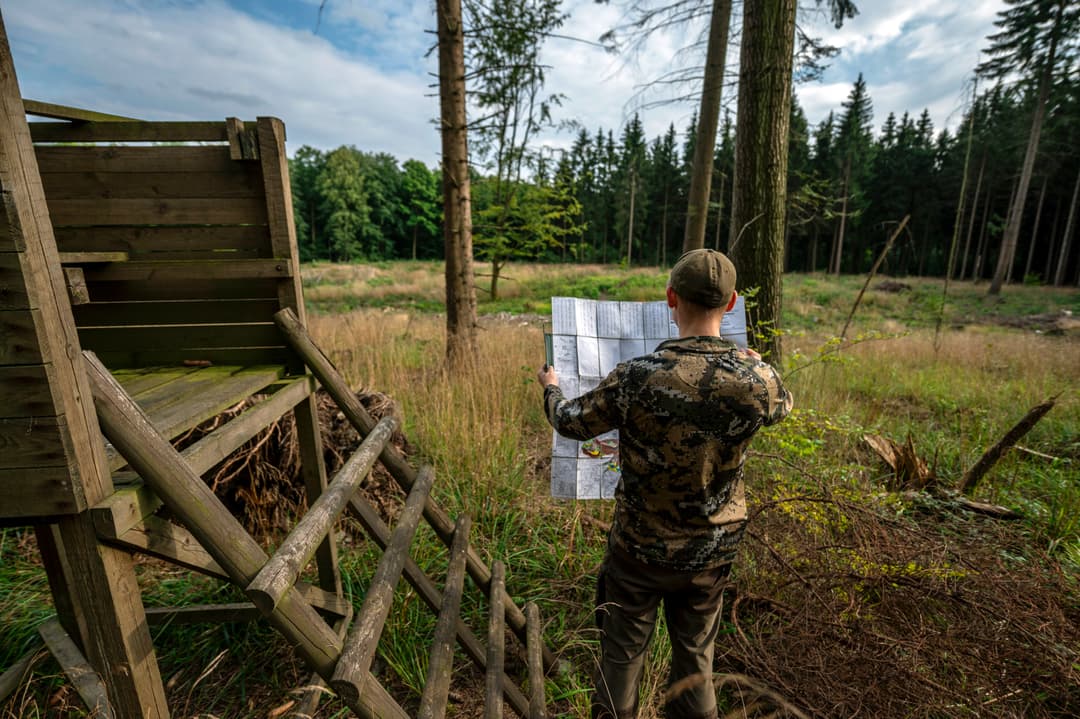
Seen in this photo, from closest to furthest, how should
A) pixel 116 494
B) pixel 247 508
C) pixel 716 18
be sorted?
pixel 116 494, pixel 247 508, pixel 716 18

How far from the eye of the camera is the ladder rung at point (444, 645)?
1.42m

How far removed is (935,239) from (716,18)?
140 ft

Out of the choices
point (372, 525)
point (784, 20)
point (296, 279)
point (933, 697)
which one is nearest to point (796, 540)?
point (933, 697)

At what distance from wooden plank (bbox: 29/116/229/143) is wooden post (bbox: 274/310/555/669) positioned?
28.9 inches

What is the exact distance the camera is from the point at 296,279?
6.93ft

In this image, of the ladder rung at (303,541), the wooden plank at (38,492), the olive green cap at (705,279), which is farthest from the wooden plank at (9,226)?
the olive green cap at (705,279)

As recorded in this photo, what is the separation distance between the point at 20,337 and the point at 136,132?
1.25 meters

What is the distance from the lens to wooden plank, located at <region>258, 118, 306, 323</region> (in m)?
1.86

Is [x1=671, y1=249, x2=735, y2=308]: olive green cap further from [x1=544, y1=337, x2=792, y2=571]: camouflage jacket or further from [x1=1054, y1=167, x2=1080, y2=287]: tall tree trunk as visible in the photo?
[x1=1054, y1=167, x2=1080, y2=287]: tall tree trunk

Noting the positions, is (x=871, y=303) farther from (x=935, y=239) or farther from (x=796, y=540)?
(x=935, y=239)

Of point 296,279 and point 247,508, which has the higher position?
point 296,279

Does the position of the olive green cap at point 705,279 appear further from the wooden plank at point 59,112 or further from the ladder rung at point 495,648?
the wooden plank at point 59,112

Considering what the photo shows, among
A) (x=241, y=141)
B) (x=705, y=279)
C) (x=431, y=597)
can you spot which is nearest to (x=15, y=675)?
(x=431, y=597)

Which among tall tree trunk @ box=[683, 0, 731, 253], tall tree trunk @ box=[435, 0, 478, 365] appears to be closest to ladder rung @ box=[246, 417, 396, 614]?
tall tree trunk @ box=[435, 0, 478, 365]
